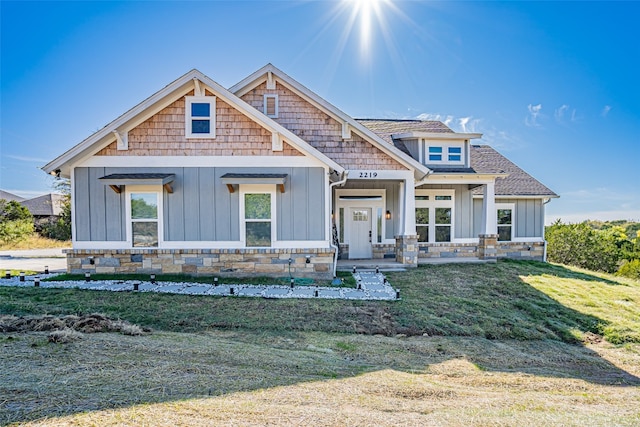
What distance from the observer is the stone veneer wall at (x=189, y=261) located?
936 cm

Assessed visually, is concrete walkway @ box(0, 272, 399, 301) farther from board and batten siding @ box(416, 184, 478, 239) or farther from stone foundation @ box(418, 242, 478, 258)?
board and batten siding @ box(416, 184, 478, 239)

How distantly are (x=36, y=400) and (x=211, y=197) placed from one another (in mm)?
7173

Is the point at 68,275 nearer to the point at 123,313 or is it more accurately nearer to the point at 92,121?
the point at 123,313

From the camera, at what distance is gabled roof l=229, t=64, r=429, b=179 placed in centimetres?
1096

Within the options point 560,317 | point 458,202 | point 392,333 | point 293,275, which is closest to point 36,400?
point 392,333

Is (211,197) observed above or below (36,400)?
above

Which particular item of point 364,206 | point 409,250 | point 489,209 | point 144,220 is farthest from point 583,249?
point 144,220

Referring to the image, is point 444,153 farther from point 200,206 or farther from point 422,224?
point 200,206

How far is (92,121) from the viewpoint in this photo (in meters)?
26.4

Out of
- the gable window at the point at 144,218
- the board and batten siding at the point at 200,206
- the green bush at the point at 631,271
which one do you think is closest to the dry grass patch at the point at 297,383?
the board and batten siding at the point at 200,206

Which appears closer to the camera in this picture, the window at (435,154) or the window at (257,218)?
the window at (257,218)

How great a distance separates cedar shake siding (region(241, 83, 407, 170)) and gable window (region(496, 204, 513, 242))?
626cm

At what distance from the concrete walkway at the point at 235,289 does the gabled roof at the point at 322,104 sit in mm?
4533

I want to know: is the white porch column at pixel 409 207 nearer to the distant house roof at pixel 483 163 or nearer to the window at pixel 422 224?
the distant house roof at pixel 483 163
